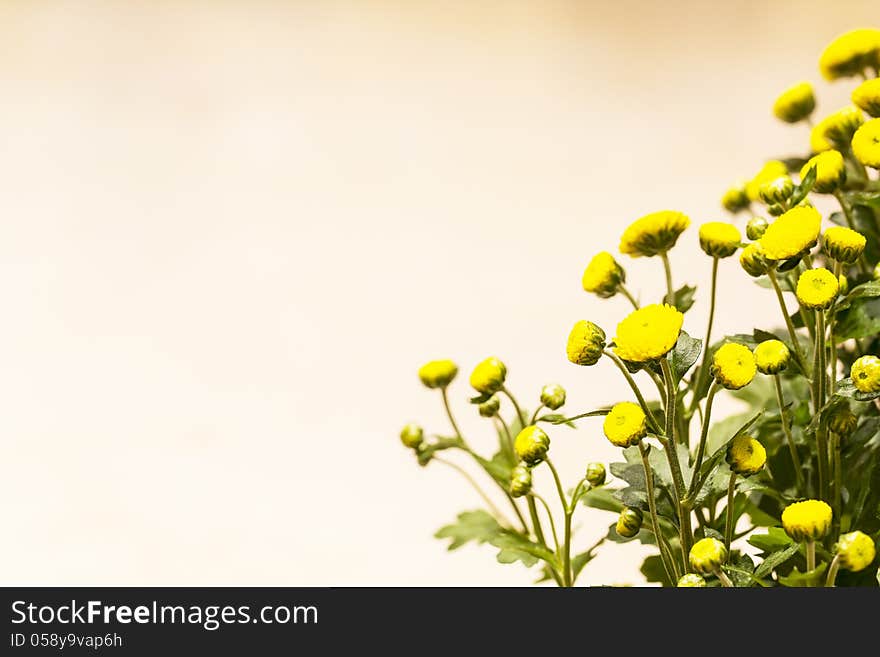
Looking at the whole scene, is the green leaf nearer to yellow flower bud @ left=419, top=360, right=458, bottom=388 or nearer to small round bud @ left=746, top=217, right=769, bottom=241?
yellow flower bud @ left=419, top=360, right=458, bottom=388

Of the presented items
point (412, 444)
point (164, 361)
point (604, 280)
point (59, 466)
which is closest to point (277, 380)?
point (164, 361)

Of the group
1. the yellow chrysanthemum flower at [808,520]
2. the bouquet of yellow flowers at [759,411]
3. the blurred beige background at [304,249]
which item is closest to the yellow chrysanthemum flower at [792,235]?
the bouquet of yellow flowers at [759,411]

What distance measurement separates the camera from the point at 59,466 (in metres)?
1.06

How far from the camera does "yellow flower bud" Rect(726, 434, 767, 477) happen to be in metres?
0.37

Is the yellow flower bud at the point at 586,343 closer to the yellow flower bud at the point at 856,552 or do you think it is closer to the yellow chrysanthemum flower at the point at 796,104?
the yellow flower bud at the point at 856,552

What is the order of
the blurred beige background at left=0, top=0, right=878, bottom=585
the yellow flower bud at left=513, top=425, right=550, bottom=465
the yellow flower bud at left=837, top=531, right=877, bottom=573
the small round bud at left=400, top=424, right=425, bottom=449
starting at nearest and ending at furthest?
the yellow flower bud at left=837, top=531, right=877, bottom=573, the yellow flower bud at left=513, top=425, right=550, bottom=465, the small round bud at left=400, top=424, right=425, bottom=449, the blurred beige background at left=0, top=0, right=878, bottom=585

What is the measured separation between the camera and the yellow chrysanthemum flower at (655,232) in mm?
427

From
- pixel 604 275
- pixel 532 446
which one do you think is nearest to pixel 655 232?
pixel 604 275

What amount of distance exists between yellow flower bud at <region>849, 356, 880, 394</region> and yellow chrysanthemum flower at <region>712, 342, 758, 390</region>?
5 cm

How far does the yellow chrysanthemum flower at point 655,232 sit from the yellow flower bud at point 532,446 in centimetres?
12

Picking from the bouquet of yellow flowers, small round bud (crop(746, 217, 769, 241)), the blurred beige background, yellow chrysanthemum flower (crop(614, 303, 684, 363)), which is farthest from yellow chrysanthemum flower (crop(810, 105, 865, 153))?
the blurred beige background

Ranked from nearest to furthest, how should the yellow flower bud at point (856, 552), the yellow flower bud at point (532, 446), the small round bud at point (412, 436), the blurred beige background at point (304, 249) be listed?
the yellow flower bud at point (856, 552)
the yellow flower bud at point (532, 446)
the small round bud at point (412, 436)
the blurred beige background at point (304, 249)

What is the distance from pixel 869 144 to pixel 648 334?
0.19 m

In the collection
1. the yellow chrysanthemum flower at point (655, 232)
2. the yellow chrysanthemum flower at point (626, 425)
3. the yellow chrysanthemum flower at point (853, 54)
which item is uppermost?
the yellow chrysanthemum flower at point (853, 54)
